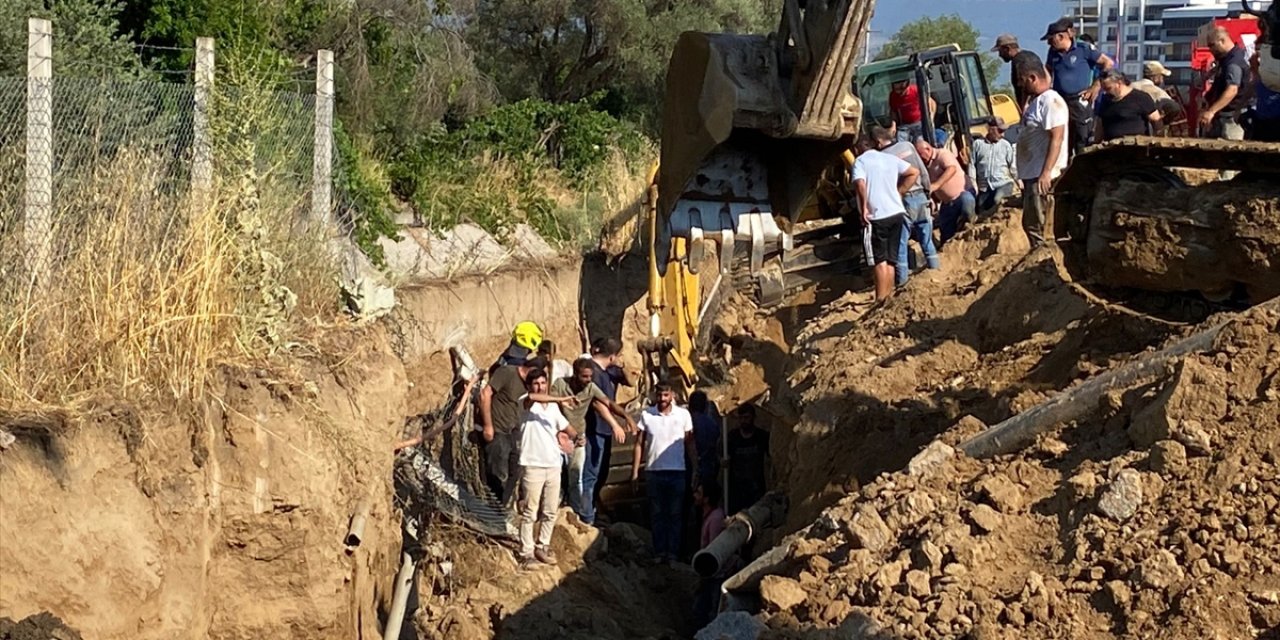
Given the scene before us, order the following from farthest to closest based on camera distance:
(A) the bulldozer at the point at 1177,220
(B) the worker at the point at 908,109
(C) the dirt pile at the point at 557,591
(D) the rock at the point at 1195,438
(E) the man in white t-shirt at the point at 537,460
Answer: (B) the worker at the point at 908,109 → (E) the man in white t-shirt at the point at 537,460 → (C) the dirt pile at the point at 557,591 → (A) the bulldozer at the point at 1177,220 → (D) the rock at the point at 1195,438

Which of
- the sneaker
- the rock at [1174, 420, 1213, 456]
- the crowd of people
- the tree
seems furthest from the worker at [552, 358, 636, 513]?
the tree

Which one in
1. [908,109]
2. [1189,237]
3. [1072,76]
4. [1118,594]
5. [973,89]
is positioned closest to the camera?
[1118,594]

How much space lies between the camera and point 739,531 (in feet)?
38.1

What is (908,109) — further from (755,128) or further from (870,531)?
(870,531)

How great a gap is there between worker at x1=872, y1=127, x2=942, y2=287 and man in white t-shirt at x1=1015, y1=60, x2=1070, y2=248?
115cm

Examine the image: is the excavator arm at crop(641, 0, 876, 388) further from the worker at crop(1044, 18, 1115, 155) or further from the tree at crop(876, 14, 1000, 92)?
the tree at crop(876, 14, 1000, 92)

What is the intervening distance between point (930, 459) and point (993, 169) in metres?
8.44

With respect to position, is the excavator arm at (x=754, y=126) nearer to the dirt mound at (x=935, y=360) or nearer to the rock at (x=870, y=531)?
the dirt mound at (x=935, y=360)

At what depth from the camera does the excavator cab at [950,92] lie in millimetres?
18609

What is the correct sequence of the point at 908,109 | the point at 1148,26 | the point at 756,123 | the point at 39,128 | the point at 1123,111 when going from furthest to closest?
the point at 1148,26
the point at 908,109
the point at 1123,111
the point at 756,123
the point at 39,128

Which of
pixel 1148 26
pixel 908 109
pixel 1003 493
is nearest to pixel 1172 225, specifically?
pixel 1003 493

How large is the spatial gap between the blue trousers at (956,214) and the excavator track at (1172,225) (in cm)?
641

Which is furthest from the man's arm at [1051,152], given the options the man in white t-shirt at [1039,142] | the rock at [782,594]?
the rock at [782,594]

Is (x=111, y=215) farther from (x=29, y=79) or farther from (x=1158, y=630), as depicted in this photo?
(x=1158, y=630)
